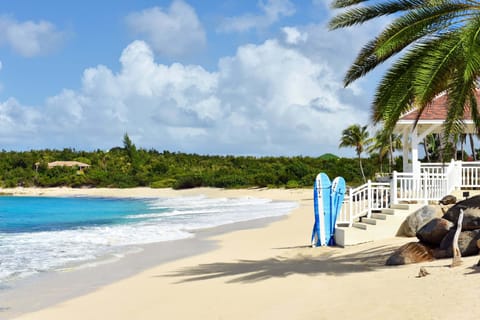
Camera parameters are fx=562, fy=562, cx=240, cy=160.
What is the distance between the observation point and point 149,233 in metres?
20.9

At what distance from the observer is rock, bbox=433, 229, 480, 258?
9453 millimetres

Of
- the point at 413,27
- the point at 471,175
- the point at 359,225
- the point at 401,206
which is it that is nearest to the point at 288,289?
the point at 413,27

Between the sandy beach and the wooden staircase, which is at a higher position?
the wooden staircase

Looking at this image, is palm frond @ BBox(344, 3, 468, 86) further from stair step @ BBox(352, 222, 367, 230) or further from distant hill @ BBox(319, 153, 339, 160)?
distant hill @ BBox(319, 153, 339, 160)

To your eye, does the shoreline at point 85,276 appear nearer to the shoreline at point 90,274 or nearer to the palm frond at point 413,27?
the shoreline at point 90,274

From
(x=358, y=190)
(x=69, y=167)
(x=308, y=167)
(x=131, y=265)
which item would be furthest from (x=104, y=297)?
(x=69, y=167)

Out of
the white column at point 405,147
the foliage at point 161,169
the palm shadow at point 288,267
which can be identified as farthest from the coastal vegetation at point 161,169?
the palm shadow at point 288,267

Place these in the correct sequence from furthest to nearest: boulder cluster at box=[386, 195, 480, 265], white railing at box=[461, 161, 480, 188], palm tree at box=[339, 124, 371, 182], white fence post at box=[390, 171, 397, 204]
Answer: palm tree at box=[339, 124, 371, 182]
white railing at box=[461, 161, 480, 188]
white fence post at box=[390, 171, 397, 204]
boulder cluster at box=[386, 195, 480, 265]

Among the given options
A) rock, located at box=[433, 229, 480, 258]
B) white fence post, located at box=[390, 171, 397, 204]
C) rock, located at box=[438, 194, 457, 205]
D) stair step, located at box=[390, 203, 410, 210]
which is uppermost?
white fence post, located at box=[390, 171, 397, 204]

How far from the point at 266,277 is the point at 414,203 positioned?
6092 millimetres

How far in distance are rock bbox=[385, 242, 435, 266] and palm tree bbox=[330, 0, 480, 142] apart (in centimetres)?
226

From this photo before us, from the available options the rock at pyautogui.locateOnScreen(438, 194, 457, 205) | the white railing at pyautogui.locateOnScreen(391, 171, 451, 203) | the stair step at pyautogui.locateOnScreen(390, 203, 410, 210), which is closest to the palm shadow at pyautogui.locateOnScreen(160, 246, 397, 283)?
the stair step at pyautogui.locateOnScreen(390, 203, 410, 210)

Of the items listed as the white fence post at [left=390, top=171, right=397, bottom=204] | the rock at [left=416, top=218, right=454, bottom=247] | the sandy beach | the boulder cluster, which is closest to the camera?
the sandy beach

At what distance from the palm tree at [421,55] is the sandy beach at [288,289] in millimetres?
2498
